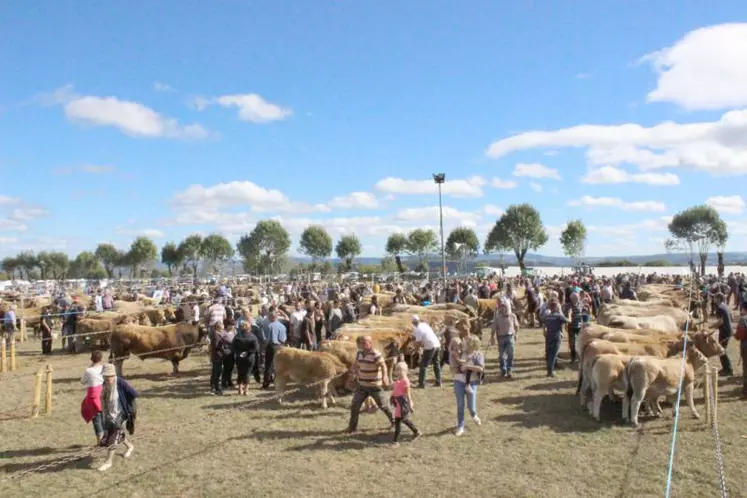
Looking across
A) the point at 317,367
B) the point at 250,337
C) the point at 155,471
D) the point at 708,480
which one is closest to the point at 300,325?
the point at 250,337

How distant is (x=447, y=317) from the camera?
58.9 ft

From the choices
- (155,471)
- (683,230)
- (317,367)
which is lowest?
(155,471)

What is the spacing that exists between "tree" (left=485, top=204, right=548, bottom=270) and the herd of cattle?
60130 millimetres

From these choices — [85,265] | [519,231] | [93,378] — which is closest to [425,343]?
[93,378]

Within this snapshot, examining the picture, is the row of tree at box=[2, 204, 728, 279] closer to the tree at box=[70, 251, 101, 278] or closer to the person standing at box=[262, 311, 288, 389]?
the tree at box=[70, 251, 101, 278]

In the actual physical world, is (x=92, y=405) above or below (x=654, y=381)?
above

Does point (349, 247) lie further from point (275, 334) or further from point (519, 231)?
point (275, 334)

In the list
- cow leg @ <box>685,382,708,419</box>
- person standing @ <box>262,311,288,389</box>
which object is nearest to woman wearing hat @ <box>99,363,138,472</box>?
person standing @ <box>262,311,288,389</box>

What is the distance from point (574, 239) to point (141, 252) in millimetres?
69157

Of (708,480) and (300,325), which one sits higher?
(300,325)

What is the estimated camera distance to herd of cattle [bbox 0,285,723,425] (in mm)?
9266

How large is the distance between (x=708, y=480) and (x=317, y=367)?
6.59 metres

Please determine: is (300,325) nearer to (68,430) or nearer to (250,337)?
(250,337)

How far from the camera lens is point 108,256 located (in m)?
99.2
